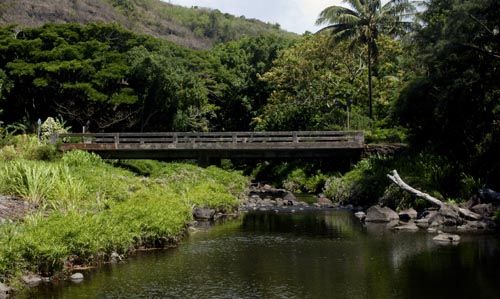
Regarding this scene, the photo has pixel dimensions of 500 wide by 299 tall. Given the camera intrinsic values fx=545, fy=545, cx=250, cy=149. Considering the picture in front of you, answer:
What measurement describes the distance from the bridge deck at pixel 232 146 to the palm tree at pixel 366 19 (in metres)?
6.78

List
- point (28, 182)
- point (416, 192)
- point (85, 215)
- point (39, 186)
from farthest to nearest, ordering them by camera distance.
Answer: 1. point (416, 192)
2. point (39, 186)
3. point (28, 182)
4. point (85, 215)

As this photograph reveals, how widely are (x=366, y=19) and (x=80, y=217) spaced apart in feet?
98.8

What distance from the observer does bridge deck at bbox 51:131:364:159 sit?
1351 inches

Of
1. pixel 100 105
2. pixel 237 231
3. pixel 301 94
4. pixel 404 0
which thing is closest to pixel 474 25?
pixel 237 231

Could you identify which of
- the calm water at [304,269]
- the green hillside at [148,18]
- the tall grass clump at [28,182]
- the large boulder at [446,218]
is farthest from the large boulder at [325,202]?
the green hillside at [148,18]

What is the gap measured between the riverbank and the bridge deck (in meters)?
7.88

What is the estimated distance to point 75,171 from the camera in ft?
79.3

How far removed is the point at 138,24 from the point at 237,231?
285 feet

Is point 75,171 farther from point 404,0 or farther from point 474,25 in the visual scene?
point 404,0

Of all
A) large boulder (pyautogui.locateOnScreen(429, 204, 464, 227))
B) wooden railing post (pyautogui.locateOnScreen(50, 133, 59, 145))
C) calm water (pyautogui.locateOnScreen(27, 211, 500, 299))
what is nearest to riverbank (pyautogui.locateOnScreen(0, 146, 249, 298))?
calm water (pyautogui.locateOnScreen(27, 211, 500, 299))

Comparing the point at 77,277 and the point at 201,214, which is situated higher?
the point at 201,214

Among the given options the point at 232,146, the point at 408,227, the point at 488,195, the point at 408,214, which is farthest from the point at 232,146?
the point at 488,195

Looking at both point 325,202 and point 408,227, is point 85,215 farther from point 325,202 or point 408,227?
point 325,202

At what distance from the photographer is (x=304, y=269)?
14406mm
